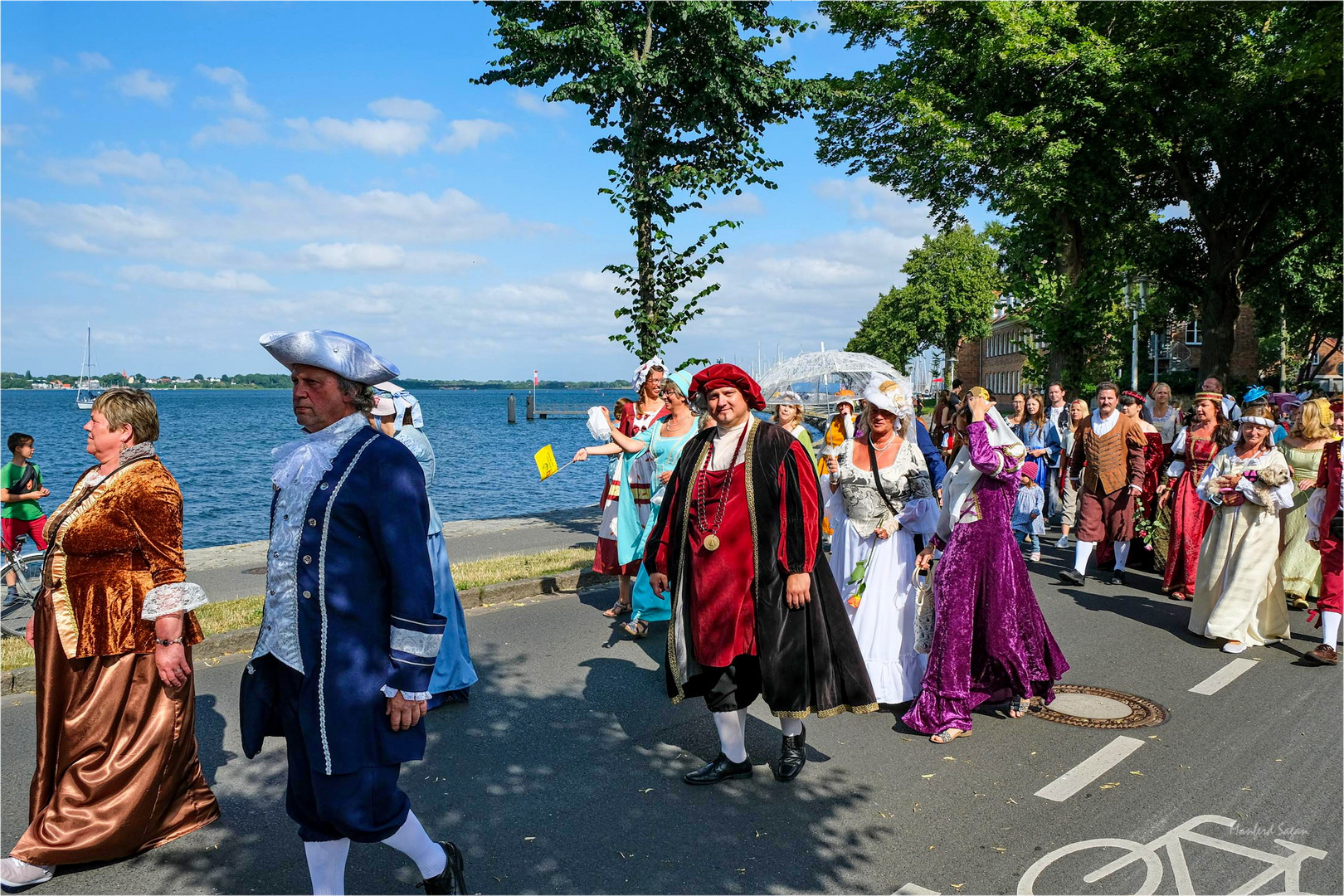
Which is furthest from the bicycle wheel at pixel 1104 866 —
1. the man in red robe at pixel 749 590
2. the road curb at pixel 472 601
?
the road curb at pixel 472 601

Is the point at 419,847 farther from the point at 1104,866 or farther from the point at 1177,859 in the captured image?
the point at 1177,859

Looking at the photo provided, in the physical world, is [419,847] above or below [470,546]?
above

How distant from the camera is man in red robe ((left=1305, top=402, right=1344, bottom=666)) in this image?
7070mm

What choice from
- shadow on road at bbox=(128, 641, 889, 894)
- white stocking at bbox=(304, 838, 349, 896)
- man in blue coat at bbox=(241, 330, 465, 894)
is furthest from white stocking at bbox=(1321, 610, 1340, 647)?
white stocking at bbox=(304, 838, 349, 896)

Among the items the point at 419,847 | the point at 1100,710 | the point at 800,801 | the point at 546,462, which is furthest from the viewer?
the point at 546,462

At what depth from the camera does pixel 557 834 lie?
4324 mm

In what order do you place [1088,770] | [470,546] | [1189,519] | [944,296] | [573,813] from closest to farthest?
[573,813] → [1088,770] → [1189,519] → [470,546] → [944,296]

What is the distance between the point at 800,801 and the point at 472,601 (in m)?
5.15

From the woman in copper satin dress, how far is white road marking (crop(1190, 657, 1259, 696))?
600 centimetres

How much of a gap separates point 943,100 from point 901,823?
62.2 ft

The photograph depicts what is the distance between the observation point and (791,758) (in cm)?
496

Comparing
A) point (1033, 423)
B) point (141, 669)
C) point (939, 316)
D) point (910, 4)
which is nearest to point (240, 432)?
point (939, 316)

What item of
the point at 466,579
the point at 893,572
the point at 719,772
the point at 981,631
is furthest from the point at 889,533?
the point at 466,579

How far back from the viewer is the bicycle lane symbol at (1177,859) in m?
3.82
